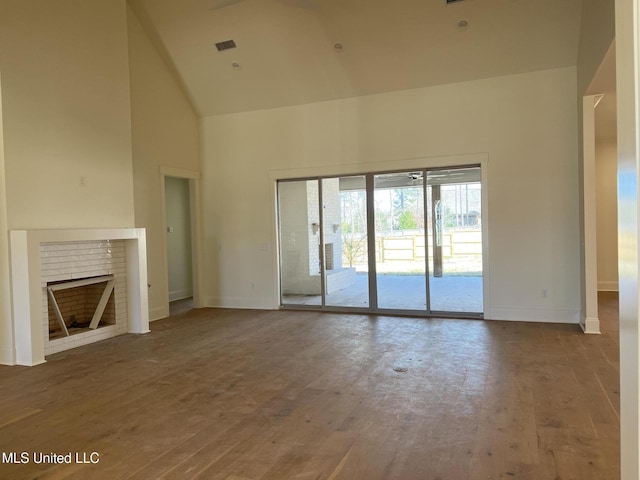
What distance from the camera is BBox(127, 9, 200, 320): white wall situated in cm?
686

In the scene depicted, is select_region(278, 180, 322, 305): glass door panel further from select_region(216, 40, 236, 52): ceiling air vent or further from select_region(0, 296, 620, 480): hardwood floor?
select_region(216, 40, 236, 52): ceiling air vent

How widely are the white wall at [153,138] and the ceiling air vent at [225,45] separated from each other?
1.15 meters

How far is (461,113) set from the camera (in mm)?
6547

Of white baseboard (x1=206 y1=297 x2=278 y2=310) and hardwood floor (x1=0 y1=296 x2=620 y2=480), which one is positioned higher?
white baseboard (x1=206 y1=297 x2=278 y2=310)

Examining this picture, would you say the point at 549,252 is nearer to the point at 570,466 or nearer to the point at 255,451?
the point at 570,466

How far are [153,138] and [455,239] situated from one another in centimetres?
503

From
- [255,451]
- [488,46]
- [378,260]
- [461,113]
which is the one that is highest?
[488,46]

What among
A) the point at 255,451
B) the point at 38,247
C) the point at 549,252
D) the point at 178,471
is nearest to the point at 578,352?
the point at 549,252

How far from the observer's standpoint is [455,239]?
6.70 meters

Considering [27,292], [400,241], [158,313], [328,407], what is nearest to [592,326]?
[400,241]

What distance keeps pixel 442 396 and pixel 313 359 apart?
1.58 meters

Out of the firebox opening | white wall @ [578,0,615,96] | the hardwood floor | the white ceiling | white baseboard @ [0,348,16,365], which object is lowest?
the hardwood floor

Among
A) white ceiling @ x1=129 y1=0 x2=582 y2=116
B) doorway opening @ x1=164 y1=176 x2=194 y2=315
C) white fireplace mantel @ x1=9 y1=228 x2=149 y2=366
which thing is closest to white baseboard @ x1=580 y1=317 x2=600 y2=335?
white ceiling @ x1=129 y1=0 x2=582 y2=116

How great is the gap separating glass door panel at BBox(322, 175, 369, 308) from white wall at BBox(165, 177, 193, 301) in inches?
Result: 141
